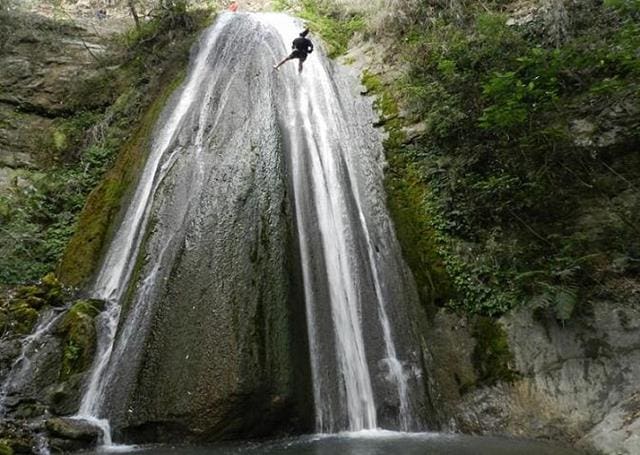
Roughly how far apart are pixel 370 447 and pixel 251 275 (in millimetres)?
2743

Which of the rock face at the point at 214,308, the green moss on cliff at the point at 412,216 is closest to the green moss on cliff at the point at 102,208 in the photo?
the rock face at the point at 214,308

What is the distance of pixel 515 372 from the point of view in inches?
261

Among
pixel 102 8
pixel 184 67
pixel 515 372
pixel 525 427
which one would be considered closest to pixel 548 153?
pixel 515 372

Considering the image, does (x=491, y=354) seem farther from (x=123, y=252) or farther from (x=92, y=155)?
(x=92, y=155)

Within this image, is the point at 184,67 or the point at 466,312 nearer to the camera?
the point at 466,312

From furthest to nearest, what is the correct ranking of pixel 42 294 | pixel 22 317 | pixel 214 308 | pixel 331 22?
pixel 331 22 < pixel 42 294 < pixel 22 317 < pixel 214 308

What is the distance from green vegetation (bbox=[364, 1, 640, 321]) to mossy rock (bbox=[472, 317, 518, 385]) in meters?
0.24

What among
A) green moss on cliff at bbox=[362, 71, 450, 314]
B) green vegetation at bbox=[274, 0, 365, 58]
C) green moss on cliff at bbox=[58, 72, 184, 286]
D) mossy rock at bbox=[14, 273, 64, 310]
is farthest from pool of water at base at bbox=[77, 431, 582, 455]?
green vegetation at bbox=[274, 0, 365, 58]

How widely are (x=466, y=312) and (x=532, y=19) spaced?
631 centimetres

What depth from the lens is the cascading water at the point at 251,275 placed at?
19.2ft

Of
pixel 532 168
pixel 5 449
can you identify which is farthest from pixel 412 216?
pixel 5 449

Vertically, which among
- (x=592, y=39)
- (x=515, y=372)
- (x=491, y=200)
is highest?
(x=592, y=39)

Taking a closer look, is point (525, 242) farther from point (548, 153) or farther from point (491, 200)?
point (548, 153)

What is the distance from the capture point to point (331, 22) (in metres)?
14.8
